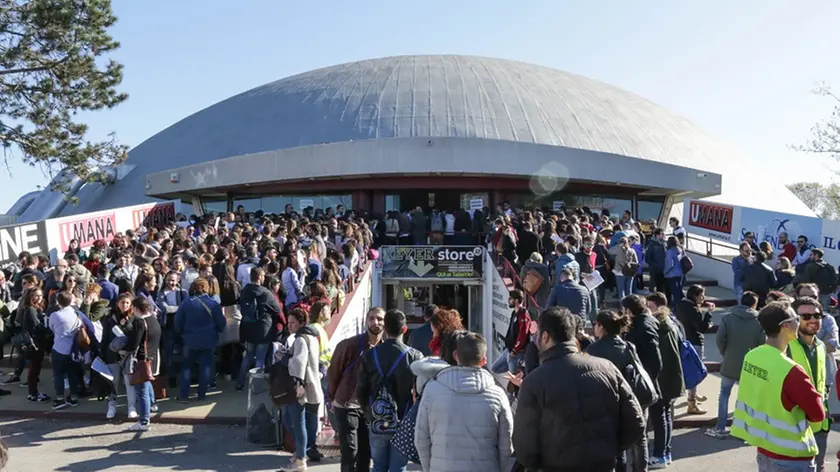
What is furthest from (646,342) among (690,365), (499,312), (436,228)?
(436,228)

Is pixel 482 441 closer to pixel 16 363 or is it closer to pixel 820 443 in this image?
pixel 820 443

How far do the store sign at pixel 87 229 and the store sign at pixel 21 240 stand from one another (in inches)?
28.2

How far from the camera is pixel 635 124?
3127cm

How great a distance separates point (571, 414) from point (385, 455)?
88.9 inches

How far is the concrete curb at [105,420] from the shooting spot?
8062 millimetres

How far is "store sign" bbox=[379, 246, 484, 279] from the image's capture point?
17547 millimetres

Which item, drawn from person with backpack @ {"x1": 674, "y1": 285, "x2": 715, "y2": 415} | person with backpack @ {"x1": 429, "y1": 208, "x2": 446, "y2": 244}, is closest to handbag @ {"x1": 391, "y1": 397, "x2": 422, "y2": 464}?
person with backpack @ {"x1": 674, "y1": 285, "x2": 715, "y2": 415}

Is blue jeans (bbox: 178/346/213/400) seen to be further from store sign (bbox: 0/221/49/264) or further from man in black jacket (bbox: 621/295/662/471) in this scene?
store sign (bbox: 0/221/49/264)

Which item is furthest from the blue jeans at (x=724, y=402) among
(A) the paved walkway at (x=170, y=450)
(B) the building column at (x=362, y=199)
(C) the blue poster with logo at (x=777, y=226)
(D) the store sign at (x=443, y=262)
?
(B) the building column at (x=362, y=199)

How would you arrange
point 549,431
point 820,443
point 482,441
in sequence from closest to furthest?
1. point 549,431
2. point 482,441
3. point 820,443

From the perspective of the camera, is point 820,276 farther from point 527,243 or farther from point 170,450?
point 170,450

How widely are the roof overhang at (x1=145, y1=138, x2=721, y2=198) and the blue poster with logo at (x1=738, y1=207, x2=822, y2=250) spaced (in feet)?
23.1

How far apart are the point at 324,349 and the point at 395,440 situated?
2428 mm

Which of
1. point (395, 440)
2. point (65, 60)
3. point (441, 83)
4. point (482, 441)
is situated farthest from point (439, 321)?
point (441, 83)
